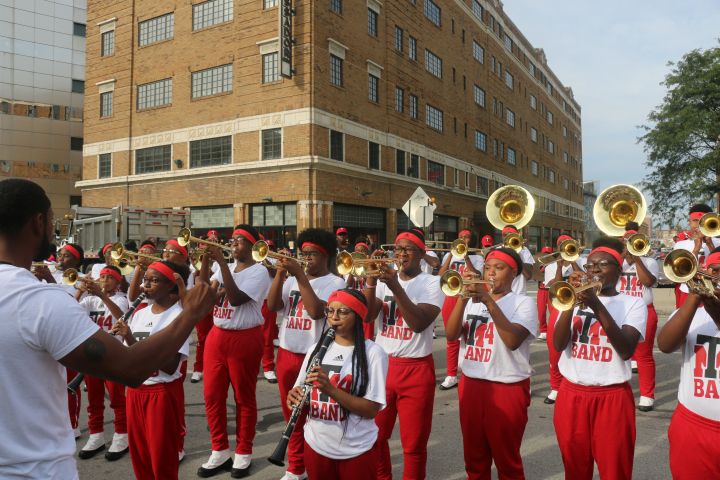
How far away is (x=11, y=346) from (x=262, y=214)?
2319 centimetres

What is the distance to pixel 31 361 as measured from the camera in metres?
1.89

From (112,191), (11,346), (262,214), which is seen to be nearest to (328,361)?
(11,346)

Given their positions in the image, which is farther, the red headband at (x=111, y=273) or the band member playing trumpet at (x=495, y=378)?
the red headband at (x=111, y=273)

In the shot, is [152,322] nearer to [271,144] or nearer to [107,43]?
[271,144]

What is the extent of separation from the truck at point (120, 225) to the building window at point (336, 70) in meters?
9.07

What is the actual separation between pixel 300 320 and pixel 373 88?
78.3 ft

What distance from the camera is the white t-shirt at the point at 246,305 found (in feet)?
17.1

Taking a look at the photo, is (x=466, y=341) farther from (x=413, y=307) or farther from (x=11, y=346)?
(x=11, y=346)

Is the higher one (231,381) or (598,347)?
(598,347)

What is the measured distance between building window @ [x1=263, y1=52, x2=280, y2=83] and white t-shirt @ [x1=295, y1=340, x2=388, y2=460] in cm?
2219

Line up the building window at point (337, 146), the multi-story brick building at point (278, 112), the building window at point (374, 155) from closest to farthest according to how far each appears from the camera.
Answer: the multi-story brick building at point (278, 112) < the building window at point (337, 146) < the building window at point (374, 155)

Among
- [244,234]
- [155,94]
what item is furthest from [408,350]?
[155,94]

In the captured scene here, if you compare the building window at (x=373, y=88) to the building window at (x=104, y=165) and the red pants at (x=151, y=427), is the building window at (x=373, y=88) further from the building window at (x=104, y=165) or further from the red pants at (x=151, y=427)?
the red pants at (x=151, y=427)

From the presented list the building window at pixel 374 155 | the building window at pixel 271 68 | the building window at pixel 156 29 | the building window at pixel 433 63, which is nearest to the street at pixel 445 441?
the building window at pixel 271 68
